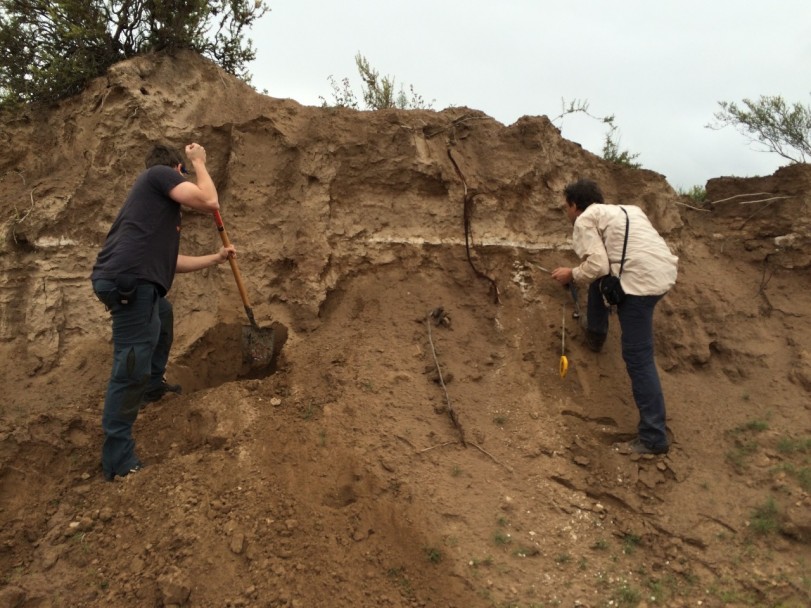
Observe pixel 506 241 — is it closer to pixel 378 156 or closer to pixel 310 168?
pixel 378 156

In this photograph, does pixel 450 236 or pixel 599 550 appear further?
pixel 450 236

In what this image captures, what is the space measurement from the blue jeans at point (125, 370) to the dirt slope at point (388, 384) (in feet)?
0.60

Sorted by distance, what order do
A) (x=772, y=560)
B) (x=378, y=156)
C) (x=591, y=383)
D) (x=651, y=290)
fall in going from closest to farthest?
1. (x=772, y=560)
2. (x=651, y=290)
3. (x=591, y=383)
4. (x=378, y=156)

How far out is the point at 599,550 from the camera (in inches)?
146

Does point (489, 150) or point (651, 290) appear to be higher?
point (489, 150)

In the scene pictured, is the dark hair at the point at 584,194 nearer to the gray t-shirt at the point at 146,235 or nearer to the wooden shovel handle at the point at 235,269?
the wooden shovel handle at the point at 235,269

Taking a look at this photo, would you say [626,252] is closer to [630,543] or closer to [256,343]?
[630,543]

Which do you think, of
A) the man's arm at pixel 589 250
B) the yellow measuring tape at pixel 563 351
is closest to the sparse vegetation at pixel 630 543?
the yellow measuring tape at pixel 563 351

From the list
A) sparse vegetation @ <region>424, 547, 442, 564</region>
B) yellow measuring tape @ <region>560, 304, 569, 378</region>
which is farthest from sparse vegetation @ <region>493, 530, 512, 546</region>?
yellow measuring tape @ <region>560, 304, 569, 378</region>

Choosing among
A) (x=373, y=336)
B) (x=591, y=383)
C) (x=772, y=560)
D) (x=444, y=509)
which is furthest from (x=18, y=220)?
(x=772, y=560)

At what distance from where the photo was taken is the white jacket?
172 inches

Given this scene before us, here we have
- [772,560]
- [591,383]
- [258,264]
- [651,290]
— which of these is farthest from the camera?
[258,264]

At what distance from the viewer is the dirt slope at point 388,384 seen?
3457mm

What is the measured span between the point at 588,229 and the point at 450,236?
1.55 metres
